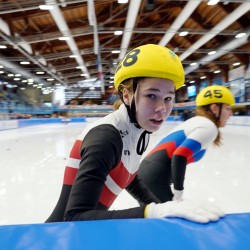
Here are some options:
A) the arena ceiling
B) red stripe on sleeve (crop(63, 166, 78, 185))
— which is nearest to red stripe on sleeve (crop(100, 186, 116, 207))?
red stripe on sleeve (crop(63, 166, 78, 185))

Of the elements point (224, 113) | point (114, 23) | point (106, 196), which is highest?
point (114, 23)

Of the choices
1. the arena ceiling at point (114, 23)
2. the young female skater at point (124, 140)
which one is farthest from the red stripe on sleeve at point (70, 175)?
the arena ceiling at point (114, 23)

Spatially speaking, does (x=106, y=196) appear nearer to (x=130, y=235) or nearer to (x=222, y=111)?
(x=130, y=235)

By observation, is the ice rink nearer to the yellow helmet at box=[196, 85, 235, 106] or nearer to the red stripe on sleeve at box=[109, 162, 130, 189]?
the yellow helmet at box=[196, 85, 235, 106]

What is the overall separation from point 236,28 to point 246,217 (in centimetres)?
1356

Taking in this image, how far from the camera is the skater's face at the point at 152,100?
0.89 metres

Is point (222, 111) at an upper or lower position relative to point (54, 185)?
upper

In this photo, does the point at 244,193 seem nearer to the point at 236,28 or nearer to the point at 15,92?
the point at 236,28

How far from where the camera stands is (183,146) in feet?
5.12

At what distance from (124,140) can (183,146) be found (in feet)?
2.49

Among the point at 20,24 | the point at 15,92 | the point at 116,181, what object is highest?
the point at 20,24

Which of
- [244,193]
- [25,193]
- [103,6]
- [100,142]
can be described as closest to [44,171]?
[25,193]

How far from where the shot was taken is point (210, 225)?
562 millimetres

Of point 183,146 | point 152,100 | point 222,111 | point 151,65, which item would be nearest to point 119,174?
point 152,100
